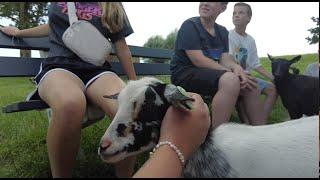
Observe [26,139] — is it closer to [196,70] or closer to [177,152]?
[196,70]

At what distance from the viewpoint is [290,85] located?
5.45ft

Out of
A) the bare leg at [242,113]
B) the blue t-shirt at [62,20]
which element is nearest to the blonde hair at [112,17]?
the blue t-shirt at [62,20]

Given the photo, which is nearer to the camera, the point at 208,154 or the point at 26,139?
the point at 208,154

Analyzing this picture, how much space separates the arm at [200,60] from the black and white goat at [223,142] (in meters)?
0.56

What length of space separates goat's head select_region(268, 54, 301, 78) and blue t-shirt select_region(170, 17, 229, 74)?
2.11ft

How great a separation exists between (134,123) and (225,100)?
52cm

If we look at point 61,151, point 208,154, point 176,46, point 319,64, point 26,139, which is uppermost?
point 319,64

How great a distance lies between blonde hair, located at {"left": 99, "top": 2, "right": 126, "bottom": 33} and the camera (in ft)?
8.92

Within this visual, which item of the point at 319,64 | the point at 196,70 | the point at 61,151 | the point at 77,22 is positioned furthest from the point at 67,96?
the point at 319,64

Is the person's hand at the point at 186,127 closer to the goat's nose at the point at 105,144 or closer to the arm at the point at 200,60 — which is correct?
the goat's nose at the point at 105,144

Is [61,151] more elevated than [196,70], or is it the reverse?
[196,70]

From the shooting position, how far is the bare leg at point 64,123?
8.13 ft

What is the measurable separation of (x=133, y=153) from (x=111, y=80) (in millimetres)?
824

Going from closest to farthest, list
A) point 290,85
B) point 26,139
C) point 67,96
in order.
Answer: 1. point 290,85
2. point 67,96
3. point 26,139
